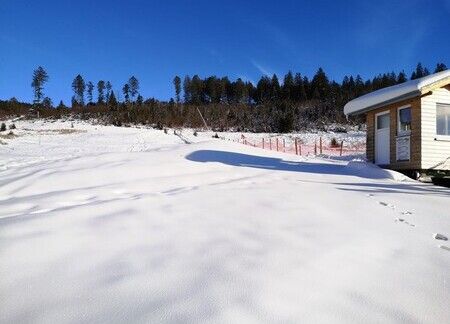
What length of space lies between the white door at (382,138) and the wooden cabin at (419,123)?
0.23 feet

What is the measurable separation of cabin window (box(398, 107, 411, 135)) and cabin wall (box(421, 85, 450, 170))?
579mm

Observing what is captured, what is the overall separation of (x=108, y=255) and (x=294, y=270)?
1.48 m

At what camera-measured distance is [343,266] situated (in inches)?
126

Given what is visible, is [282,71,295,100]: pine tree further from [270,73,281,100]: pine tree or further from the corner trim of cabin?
the corner trim of cabin

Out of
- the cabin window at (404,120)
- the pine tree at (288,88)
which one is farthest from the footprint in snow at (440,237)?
the pine tree at (288,88)

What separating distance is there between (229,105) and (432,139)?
68.4m

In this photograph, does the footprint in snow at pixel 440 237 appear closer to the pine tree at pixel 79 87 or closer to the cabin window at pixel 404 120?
the cabin window at pixel 404 120

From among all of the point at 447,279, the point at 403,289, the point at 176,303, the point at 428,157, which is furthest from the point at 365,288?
the point at 428,157

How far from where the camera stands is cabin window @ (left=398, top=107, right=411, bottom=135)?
1245 cm

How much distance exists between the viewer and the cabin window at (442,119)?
477 inches

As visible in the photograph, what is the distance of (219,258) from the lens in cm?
322

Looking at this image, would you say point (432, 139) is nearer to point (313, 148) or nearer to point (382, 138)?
point (382, 138)

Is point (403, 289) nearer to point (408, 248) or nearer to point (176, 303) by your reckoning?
point (408, 248)

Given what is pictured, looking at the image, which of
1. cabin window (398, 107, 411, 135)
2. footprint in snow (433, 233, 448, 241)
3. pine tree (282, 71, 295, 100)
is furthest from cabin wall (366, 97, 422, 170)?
pine tree (282, 71, 295, 100)
